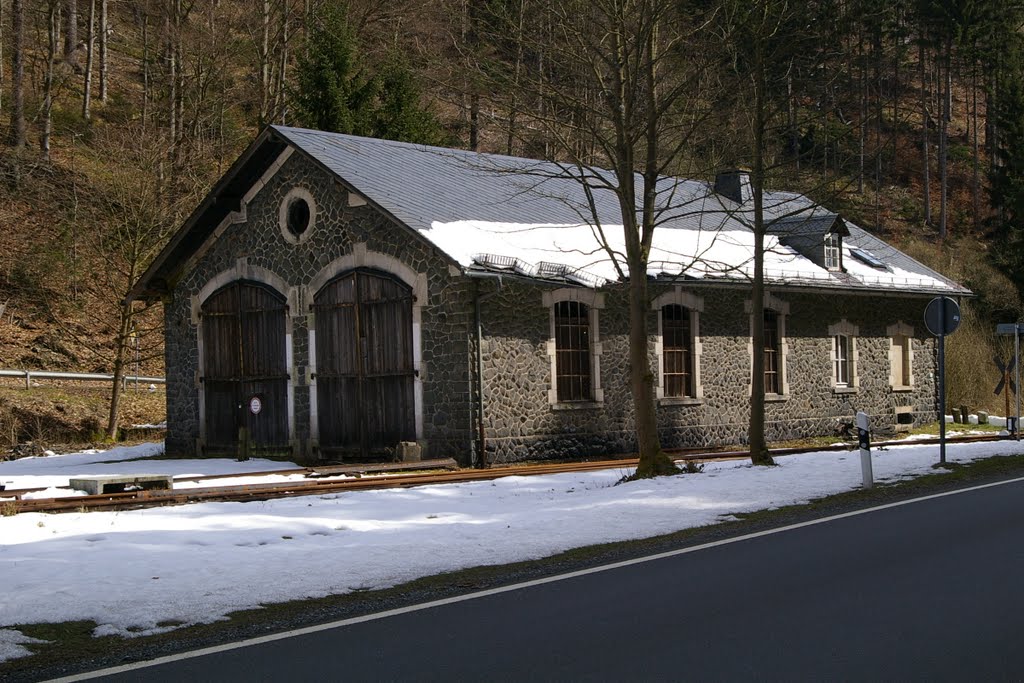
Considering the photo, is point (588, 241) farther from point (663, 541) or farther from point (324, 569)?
point (324, 569)

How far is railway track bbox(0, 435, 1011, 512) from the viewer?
511 inches

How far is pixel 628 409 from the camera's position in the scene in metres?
22.0

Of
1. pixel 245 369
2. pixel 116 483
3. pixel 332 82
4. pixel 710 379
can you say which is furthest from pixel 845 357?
pixel 332 82

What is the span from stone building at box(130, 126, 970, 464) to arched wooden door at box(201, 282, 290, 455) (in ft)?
0.14

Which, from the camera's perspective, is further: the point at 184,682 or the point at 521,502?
the point at 521,502

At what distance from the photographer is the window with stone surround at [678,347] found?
2289 centimetres

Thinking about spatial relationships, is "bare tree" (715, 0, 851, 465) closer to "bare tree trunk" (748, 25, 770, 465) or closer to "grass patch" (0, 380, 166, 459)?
"bare tree trunk" (748, 25, 770, 465)

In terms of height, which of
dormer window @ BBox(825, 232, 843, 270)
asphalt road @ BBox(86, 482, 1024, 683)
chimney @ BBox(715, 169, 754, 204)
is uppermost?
chimney @ BBox(715, 169, 754, 204)

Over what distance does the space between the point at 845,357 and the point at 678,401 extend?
21.3ft

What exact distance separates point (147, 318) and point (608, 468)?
23081 mm

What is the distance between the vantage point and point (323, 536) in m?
11.1

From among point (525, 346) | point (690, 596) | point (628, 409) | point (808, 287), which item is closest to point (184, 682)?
point (690, 596)

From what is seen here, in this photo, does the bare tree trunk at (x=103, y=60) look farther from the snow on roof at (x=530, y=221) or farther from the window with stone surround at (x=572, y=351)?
the window with stone surround at (x=572, y=351)

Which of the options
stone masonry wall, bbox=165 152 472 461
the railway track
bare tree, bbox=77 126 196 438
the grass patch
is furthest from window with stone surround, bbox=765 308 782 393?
the grass patch
